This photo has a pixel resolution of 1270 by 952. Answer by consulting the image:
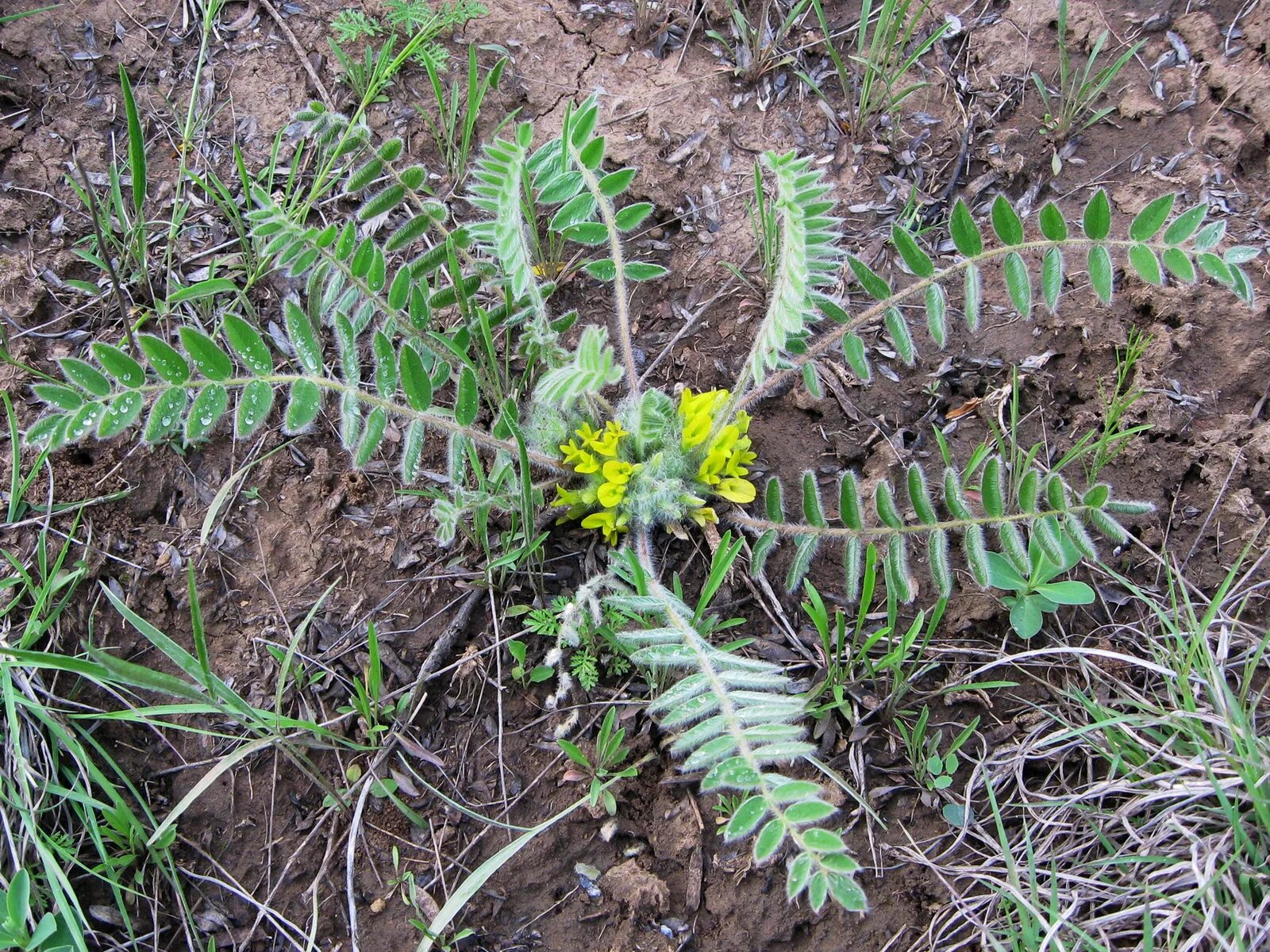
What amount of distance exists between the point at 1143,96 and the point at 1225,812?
7.89 ft

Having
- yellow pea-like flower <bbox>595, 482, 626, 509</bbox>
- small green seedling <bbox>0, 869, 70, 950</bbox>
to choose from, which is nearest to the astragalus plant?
yellow pea-like flower <bbox>595, 482, 626, 509</bbox>

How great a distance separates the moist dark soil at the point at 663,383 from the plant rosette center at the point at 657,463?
0.17 m

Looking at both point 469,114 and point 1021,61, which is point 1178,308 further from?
point 469,114

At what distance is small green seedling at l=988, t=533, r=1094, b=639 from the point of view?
2324 millimetres

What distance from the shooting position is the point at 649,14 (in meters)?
3.39

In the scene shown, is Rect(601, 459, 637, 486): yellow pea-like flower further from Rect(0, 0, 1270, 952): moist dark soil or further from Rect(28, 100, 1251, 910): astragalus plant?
Rect(0, 0, 1270, 952): moist dark soil

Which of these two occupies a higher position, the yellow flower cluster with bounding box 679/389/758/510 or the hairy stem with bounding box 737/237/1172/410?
the hairy stem with bounding box 737/237/1172/410

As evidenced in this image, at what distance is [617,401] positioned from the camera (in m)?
2.88

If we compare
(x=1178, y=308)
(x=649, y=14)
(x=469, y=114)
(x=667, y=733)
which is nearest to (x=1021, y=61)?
(x=1178, y=308)

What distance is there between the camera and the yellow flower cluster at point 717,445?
2.49m

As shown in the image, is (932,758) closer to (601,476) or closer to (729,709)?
(729,709)

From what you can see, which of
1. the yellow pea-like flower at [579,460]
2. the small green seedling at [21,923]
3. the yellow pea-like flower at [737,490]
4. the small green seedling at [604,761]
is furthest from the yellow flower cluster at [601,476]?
the small green seedling at [21,923]

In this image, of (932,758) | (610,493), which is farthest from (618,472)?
(932,758)

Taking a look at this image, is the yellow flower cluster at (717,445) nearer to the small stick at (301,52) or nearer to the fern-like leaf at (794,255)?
the fern-like leaf at (794,255)
